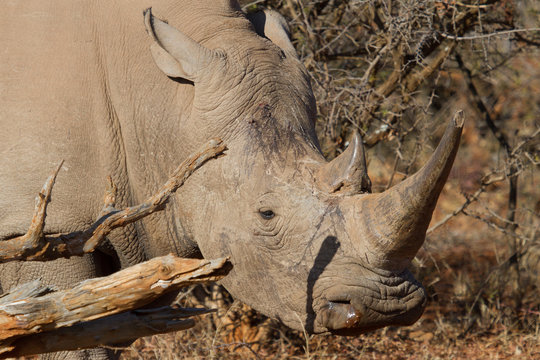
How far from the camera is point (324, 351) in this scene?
5875 millimetres

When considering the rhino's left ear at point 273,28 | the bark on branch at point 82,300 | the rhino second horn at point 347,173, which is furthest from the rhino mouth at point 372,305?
the rhino's left ear at point 273,28

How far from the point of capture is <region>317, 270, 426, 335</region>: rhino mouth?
3664 mm

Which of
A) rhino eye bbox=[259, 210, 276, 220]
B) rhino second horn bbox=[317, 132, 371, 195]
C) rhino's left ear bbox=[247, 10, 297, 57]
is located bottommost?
rhino eye bbox=[259, 210, 276, 220]

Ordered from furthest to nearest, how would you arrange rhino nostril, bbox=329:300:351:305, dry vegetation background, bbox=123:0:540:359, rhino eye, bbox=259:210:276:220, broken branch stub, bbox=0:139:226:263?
dry vegetation background, bbox=123:0:540:359 → rhino eye, bbox=259:210:276:220 → rhino nostril, bbox=329:300:351:305 → broken branch stub, bbox=0:139:226:263

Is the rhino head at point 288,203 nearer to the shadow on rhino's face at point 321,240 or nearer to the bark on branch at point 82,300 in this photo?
the shadow on rhino's face at point 321,240

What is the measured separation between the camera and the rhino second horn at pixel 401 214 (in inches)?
134

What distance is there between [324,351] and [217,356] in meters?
0.77

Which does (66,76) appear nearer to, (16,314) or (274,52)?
(274,52)

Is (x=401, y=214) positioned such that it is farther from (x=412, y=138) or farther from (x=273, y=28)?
(x=412, y=138)

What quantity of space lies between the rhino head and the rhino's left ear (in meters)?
0.21

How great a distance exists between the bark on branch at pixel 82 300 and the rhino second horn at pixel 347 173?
38.1 inches

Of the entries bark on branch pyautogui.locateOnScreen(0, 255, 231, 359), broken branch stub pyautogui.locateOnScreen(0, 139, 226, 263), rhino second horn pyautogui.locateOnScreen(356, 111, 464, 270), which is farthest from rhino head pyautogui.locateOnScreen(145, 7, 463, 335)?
bark on branch pyautogui.locateOnScreen(0, 255, 231, 359)

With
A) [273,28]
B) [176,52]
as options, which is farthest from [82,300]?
[273,28]

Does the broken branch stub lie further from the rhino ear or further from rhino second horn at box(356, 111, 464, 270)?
the rhino ear
